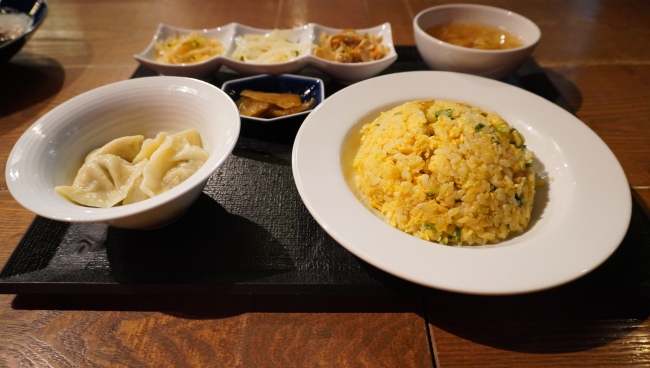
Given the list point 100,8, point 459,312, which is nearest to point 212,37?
point 100,8

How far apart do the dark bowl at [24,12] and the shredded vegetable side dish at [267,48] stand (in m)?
1.40

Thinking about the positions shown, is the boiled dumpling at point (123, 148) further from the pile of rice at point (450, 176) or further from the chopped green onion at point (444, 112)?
the chopped green onion at point (444, 112)

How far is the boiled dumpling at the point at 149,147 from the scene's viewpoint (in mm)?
1644

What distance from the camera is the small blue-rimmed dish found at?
2217 millimetres

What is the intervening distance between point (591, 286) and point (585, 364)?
0.29 m

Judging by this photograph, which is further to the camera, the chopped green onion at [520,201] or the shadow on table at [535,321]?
the chopped green onion at [520,201]

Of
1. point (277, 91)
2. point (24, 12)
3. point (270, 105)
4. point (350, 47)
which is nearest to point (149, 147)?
point (270, 105)

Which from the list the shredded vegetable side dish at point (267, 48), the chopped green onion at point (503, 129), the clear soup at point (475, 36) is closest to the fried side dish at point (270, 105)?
the shredded vegetable side dish at point (267, 48)

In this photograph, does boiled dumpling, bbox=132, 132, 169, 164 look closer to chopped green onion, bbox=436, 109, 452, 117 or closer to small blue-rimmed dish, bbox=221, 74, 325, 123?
small blue-rimmed dish, bbox=221, 74, 325, 123

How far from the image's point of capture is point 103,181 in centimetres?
152

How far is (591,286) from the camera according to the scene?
135cm

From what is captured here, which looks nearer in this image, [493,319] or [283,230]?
[493,319]

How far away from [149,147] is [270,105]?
0.72 meters

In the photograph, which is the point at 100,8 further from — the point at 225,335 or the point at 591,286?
the point at 591,286
